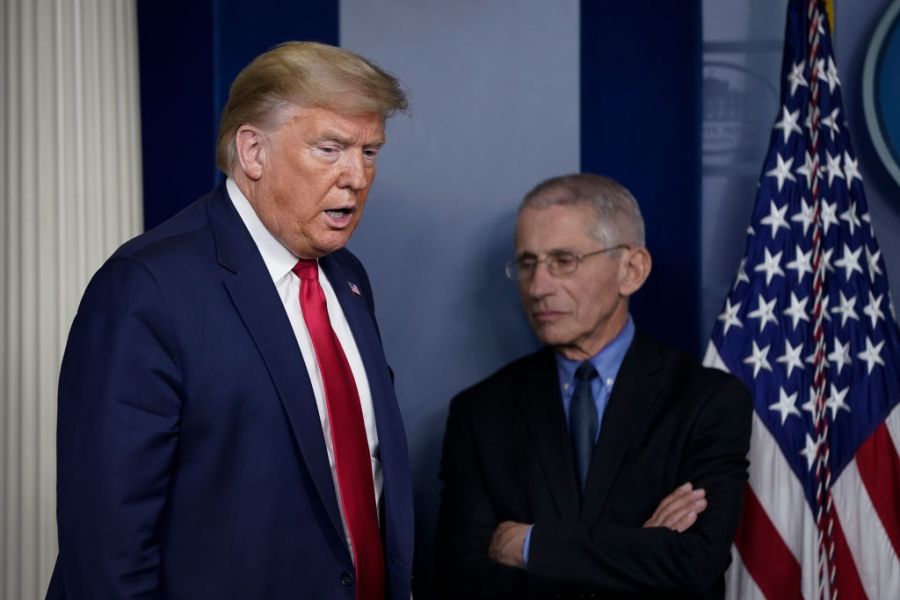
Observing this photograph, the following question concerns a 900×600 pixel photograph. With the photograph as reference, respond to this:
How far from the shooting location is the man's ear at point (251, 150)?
1702mm

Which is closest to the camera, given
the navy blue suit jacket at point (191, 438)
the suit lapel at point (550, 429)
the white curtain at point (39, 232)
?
the navy blue suit jacket at point (191, 438)

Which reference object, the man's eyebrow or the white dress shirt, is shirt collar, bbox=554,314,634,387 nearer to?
the white dress shirt

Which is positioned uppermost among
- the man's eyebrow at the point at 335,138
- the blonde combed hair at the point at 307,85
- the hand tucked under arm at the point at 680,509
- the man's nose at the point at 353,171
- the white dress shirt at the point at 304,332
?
the blonde combed hair at the point at 307,85

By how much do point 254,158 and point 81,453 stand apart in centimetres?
53

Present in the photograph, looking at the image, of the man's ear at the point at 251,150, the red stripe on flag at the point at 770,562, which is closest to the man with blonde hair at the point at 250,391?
the man's ear at the point at 251,150

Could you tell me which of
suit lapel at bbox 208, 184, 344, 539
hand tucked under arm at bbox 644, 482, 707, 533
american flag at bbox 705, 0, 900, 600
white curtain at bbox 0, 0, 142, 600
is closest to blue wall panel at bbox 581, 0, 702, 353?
american flag at bbox 705, 0, 900, 600

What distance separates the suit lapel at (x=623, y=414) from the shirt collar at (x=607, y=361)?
4 cm

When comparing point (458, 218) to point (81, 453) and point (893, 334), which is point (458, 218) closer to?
point (893, 334)

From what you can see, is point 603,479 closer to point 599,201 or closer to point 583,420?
point 583,420

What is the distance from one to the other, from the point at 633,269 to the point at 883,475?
787mm

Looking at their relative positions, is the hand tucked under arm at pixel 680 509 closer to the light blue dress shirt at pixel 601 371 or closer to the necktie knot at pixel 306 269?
the light blue dress shirt at pixel 601 371

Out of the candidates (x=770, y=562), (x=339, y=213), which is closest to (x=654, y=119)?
(x=770, y=562)

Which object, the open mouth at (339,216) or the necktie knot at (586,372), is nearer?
the open mouth at (339,216)

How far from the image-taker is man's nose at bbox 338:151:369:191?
1.71 metres
